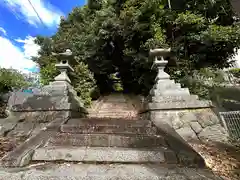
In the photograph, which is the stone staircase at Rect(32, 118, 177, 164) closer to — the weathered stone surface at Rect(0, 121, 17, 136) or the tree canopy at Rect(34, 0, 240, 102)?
the weathered stone surface at Rect(0, 121, 17, 136)

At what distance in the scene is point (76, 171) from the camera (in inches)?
60.6

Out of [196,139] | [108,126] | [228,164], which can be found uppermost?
[108,126]

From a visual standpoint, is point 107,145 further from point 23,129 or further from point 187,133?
point 23,129

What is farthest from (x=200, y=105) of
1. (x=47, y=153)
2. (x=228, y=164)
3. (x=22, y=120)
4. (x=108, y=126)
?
(x=22, y=120)

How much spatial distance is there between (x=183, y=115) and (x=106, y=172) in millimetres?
2090

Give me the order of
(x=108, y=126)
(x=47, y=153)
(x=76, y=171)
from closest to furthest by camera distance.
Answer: (x=76, y=171)
(x=47, y=153)
(x=108, y=126)

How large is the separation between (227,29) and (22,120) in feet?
20.9

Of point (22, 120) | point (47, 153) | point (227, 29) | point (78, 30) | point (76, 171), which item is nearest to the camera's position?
point (76, 171)

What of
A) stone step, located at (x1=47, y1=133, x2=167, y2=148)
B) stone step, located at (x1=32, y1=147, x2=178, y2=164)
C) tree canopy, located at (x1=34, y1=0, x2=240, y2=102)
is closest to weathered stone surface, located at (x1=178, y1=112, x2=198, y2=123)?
stone step, located at (x1=47, y1=133, x2=167, y2=148)

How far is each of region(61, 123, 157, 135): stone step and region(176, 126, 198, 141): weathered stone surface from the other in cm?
59

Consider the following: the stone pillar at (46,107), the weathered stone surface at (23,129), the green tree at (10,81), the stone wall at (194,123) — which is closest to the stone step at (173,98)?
the stone wall at (194,123)

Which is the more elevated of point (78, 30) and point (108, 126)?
point (78, 30)

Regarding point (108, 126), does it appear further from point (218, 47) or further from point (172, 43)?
point (218, 47)

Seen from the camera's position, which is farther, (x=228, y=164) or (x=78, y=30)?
(x=78, y=30)
